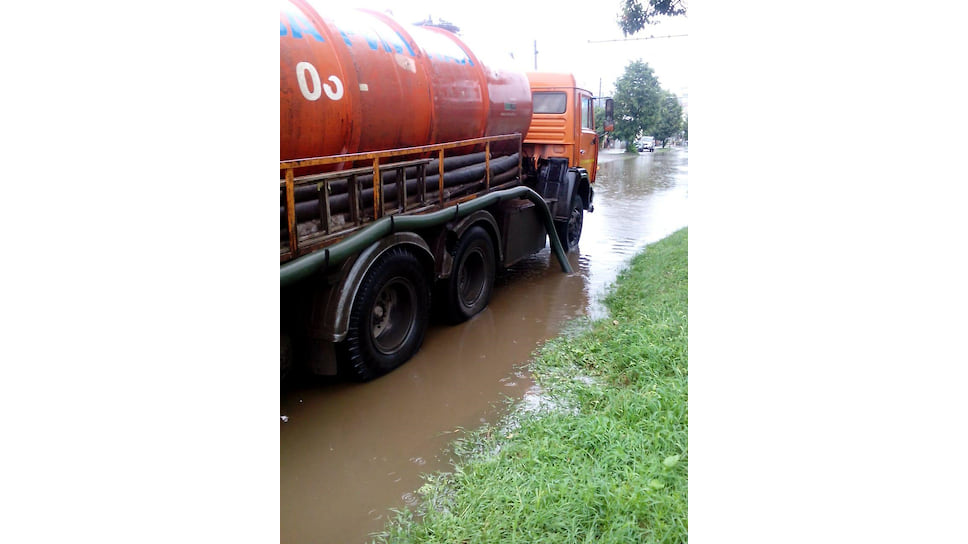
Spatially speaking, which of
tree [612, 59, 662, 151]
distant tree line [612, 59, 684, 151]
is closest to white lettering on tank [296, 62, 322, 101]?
distant tree line [612, 59, 684, 151]

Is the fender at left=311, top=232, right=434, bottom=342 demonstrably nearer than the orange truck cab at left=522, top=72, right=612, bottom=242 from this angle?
Yes

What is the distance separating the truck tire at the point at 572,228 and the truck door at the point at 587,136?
627 mm

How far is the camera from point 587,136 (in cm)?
962

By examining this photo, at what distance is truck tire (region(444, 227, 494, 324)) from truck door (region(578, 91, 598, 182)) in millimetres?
3460

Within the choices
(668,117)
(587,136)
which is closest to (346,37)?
(587,136)

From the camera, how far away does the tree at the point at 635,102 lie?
125 feet

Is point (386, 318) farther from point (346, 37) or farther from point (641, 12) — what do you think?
point (641, 12)

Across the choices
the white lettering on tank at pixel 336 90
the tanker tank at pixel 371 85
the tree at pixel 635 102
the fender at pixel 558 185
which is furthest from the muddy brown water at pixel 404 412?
the tree at pixel 635 102

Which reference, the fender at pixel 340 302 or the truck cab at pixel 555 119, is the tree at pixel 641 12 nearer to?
the truck cab at pixel 555 119

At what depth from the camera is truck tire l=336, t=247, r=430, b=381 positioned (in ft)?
14.4

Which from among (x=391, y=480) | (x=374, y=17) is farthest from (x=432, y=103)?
(x=391, y=480)

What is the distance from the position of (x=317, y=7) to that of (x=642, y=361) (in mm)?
3186

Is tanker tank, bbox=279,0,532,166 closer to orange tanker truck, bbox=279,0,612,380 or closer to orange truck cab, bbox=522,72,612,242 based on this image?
orange tanker truck, bbox=279,0,612,380

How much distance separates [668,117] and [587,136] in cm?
3514
